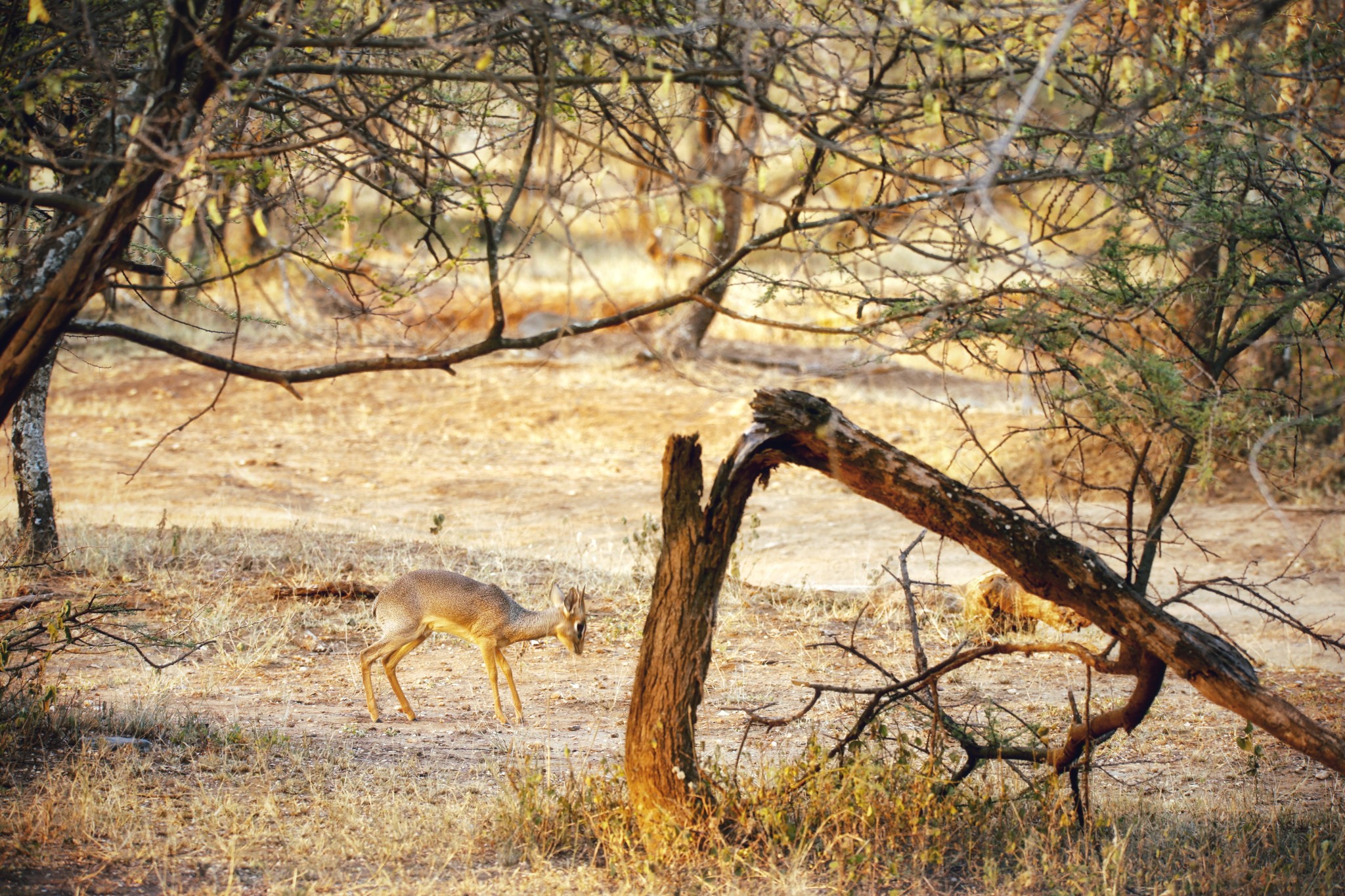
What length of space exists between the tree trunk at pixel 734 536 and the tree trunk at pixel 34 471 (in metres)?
6.51

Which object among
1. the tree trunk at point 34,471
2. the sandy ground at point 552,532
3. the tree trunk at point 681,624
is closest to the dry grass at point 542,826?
the tree trunk at point 681,624

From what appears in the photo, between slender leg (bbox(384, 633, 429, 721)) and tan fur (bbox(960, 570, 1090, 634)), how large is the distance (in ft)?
14.1

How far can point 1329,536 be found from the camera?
40.2 feet

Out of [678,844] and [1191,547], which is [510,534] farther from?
[678,844]

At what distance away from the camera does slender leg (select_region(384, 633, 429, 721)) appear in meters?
6.62

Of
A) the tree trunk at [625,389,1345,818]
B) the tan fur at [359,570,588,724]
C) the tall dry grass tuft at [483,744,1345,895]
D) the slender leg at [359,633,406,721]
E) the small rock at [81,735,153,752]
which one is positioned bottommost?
the small rock at [81,735,153,752]

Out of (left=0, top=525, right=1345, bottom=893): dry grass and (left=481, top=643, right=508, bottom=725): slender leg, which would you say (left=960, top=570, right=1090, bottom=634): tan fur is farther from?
(left=481, top=643, right=508, bottom=725): slender leg

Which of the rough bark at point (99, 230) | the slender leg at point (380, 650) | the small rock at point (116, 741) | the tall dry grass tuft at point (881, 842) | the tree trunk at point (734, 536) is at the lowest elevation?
the small rock at point (116, 741)

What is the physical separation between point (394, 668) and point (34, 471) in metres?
4.46

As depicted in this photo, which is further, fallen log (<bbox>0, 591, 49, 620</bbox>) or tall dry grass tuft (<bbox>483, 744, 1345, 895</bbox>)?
fallen log (<bbox>0, 591, 49, 620</bbox>)

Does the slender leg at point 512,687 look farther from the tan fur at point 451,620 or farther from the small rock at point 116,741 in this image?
the small rock at point 116,741

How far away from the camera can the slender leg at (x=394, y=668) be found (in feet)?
21.7

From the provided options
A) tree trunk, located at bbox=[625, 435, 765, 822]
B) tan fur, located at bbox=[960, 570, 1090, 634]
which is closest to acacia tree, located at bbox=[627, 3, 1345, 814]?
tree trunk, located at bbox=[625, 435, 765, 822]

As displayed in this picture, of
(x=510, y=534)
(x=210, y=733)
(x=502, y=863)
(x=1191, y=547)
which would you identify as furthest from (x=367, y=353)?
(x=502, y=863)
